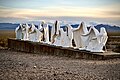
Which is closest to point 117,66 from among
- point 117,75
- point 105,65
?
point 105,65

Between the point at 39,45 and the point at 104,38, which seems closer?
the point at 104,38

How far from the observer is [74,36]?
38.4ft

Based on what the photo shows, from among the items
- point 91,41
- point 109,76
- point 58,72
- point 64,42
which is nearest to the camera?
point 109,76

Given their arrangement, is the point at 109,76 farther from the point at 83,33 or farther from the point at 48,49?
the point at 48,49

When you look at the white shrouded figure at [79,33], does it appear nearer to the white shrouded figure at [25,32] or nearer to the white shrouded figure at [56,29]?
the white shrouded figure at [56,29]

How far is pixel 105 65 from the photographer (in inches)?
315

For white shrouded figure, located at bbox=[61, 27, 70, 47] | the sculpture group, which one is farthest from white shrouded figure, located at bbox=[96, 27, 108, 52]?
white shrouded figure, located at bbox=[61, 27, 70, 47]

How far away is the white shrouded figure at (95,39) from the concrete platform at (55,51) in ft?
1.21

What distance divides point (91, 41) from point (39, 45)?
3034 millimetres

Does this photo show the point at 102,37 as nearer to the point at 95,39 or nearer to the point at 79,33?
the point at 95,39

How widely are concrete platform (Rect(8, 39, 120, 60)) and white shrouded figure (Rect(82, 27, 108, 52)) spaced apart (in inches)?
14.5

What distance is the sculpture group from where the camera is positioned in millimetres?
10156

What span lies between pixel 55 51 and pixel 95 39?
2033 mm

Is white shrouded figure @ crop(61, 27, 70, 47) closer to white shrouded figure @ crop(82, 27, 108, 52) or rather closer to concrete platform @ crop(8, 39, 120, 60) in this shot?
concrete platform @ crop(8, 39, 120, 60)
